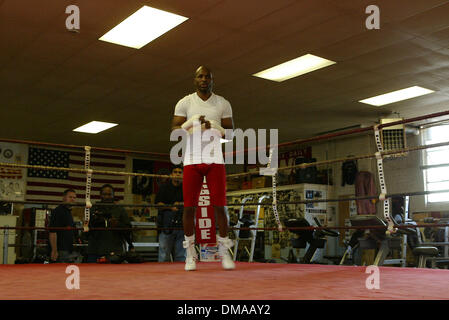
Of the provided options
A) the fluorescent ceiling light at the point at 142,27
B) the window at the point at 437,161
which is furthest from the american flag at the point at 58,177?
the window at the point at 437,161

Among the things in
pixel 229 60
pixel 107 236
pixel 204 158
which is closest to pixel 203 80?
pixel 204 158

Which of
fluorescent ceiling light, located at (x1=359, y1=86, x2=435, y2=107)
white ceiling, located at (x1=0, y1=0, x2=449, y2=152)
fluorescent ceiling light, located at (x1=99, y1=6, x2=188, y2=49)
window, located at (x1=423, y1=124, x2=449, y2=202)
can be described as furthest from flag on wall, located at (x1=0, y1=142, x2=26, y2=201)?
window, located at (x1=423, y1=124, x2=449, y2=202)

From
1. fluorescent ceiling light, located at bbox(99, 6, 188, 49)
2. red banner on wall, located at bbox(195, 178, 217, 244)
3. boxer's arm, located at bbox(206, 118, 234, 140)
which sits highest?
fluorescent ceiling light, located at bbox(99, 6, 188, 49)

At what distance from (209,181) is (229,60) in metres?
3.48

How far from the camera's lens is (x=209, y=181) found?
2.89 meters

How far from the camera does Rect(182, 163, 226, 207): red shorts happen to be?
287cm

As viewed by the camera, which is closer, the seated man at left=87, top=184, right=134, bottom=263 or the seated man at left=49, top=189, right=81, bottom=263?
the seated man at left=87, top=184, right=134, bottom=263

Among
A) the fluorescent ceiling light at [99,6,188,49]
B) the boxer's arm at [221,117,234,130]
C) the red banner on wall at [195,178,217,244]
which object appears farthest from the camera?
the fluorescent ceiling light at [99,6,188,49]

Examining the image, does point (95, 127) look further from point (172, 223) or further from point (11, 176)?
point (172, 223)

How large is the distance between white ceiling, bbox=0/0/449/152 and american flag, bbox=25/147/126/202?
2208 millimetres

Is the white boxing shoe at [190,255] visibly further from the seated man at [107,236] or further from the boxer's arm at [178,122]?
the seated man at [107,236]

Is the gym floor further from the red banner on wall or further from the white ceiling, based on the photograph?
the white ceiling

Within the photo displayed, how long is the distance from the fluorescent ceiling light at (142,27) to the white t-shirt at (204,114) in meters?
2.25
